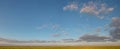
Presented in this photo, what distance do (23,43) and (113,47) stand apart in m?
5.04

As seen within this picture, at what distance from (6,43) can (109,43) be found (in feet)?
18.8

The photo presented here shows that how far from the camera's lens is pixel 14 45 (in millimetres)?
14711

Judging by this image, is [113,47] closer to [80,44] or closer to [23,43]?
[80,44]

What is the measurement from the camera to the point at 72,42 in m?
14.6

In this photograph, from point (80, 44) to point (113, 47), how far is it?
1895 mm

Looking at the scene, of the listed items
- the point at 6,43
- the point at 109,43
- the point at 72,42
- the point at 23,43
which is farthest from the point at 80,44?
the point at 6,43

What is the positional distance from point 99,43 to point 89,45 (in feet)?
1.92

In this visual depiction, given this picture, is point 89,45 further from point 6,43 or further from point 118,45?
point 6,43

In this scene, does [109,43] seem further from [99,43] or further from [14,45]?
[14,45]

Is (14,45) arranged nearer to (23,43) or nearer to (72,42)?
(23,43)

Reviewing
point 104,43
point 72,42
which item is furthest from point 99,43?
point 72,42

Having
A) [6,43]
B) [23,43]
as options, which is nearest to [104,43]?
[23,43]

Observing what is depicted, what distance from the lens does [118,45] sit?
49.6ft

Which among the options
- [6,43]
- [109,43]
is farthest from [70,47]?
[6,43]
